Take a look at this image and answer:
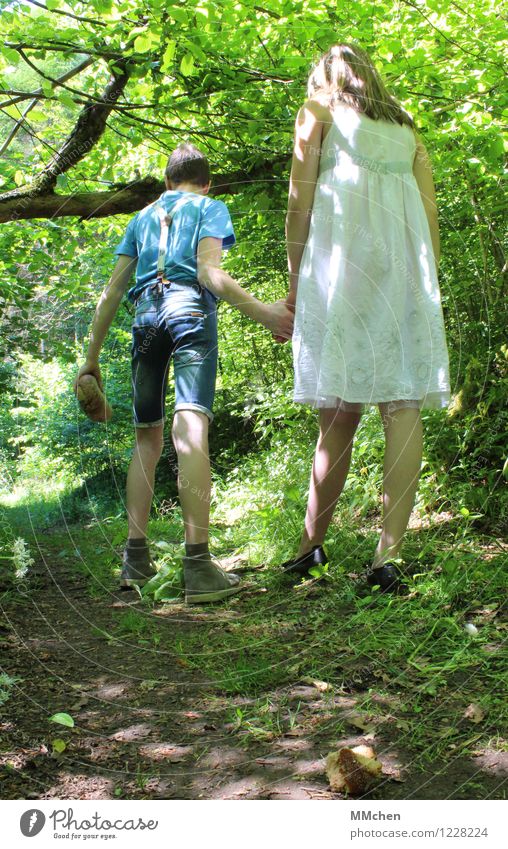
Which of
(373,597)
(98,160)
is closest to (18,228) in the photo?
(98,160)

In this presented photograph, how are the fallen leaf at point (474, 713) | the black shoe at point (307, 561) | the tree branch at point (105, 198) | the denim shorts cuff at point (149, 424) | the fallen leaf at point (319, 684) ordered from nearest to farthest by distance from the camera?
the fallen leaf at point (474, 713) → the fallen leaf at point (319, 684) → the black shoe at point (307, 561) → the denim shorts cuff at point (149, 424) → the tree branch at point (105, 198)

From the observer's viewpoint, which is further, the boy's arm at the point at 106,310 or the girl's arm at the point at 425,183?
the boy's arm at the point at 106,310

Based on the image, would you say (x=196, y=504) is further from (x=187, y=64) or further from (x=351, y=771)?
(x=187, y=64)

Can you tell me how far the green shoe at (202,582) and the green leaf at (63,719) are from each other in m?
0.83

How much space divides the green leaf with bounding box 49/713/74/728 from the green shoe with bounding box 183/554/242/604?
83 centimetres

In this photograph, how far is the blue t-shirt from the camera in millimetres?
2398

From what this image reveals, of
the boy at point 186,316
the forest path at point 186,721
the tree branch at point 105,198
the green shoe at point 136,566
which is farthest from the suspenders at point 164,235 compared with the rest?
the forest path at point 186,721

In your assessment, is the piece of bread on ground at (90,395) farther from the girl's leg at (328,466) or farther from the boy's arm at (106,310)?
the girl's leg at (328,466)

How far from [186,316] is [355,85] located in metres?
0.90

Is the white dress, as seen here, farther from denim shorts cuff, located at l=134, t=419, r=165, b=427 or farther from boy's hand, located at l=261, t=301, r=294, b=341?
denim shorts cuff, located at l=134, t=419, r=165, b=427

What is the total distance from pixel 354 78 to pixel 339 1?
3.17 feet

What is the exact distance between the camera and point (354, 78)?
2.27 m

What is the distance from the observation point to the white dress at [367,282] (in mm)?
2244

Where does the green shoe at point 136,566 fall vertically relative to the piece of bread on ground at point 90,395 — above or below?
below
